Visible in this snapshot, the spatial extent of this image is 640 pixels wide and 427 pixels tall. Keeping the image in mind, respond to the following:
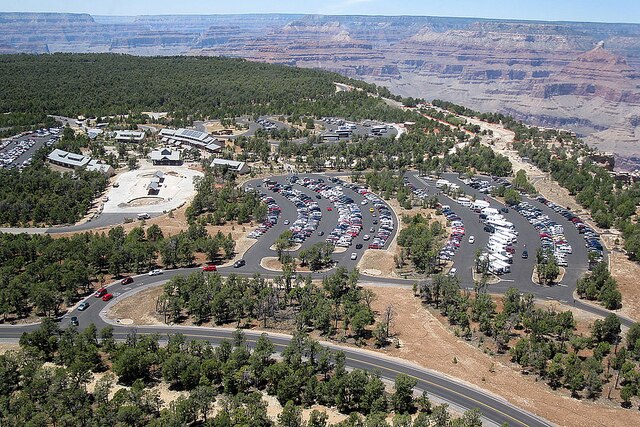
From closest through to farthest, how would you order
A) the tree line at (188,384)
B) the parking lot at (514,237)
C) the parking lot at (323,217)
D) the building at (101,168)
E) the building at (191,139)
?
1. the tree line at (188,384)
2. the parking lot at (514,237)
3. the parking lot at (323,217)
4. the building at (101,168)
5. the building at (191,139)

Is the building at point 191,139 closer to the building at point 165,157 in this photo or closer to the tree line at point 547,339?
the building at point 165,157

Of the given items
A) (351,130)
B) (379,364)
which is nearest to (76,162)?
(351,130)

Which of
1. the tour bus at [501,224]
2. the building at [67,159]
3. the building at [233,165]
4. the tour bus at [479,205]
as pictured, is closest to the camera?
the tour bus at [501,224]

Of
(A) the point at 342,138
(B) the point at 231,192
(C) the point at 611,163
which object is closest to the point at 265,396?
(B) the point at 231,192

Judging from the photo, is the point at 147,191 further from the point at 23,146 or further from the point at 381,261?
the point at 381,261

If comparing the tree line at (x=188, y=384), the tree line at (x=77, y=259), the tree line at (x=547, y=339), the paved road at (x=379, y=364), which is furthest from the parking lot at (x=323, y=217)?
the tree line at (x=188, y=384)

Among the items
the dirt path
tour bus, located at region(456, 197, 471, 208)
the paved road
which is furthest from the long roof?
the dirt path
